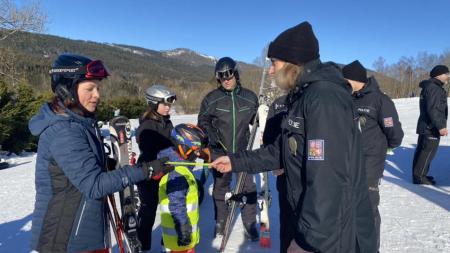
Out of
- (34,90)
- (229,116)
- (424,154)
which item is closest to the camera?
(229,116)

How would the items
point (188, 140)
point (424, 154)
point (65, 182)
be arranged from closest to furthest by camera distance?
point (65, 182)
point (188, 140)
point (424, 154)

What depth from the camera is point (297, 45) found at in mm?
2189

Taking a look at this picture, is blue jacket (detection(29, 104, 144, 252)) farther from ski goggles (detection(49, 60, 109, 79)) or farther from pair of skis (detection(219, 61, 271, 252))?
pair of skis (detection(219, 61, 271, 252))

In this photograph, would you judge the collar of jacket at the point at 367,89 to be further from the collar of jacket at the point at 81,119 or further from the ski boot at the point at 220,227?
the collar of jacket at the point at 81,119

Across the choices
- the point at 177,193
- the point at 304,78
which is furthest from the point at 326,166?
the point at 177,193

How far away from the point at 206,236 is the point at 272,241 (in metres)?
0.93

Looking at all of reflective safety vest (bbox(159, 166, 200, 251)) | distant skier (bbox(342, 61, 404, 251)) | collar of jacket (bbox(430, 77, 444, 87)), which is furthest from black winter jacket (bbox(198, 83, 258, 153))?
collar of jacket (bbox(430, 77, 444, 87))

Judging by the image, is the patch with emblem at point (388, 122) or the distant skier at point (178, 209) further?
the patch with emblem at point (388, 122)

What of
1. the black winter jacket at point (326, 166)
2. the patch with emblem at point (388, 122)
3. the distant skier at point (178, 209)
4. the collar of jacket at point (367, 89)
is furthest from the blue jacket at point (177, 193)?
the patch with emblem at point (388, 122)

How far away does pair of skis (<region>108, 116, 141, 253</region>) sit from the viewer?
9.82 ft

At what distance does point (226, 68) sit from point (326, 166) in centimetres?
305

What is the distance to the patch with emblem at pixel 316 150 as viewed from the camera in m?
1.85

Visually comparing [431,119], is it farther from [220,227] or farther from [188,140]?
[188,140]

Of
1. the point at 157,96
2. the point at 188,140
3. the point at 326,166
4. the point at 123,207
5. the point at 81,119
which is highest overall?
the point at 157,96
